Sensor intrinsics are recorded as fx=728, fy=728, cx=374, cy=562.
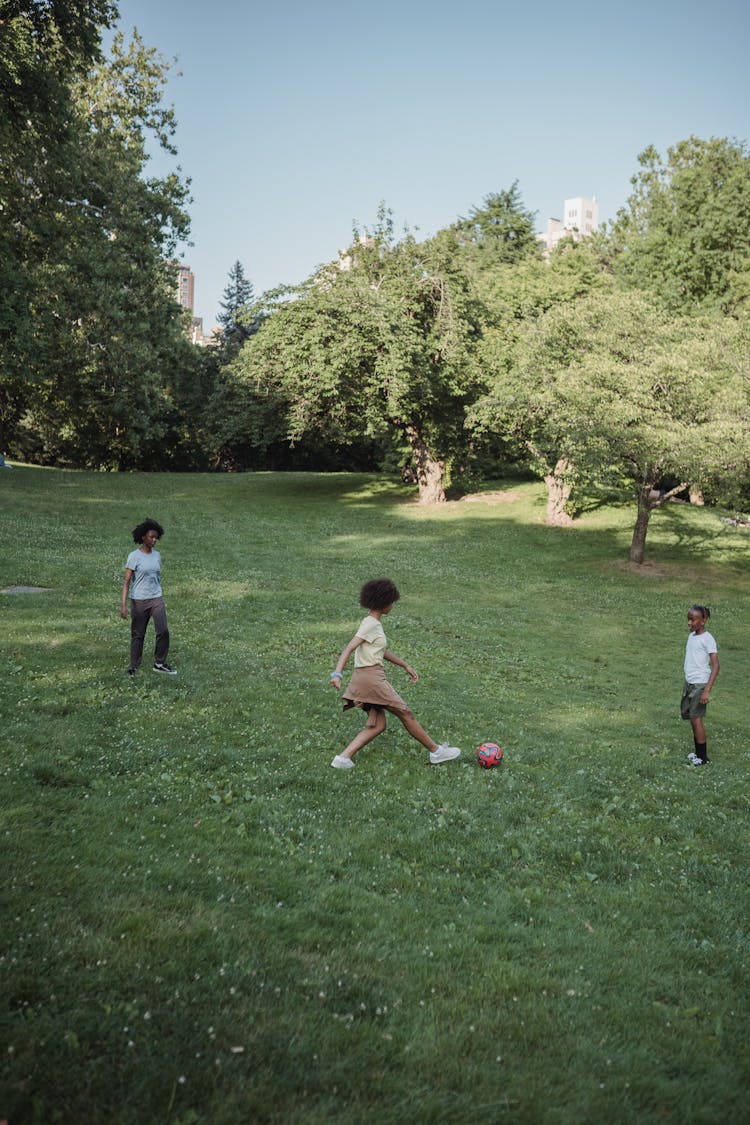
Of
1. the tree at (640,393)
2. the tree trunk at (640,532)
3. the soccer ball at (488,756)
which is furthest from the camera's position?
the tree trunk at (640,532)

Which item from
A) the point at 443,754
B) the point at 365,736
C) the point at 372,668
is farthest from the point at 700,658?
the point at 365,736

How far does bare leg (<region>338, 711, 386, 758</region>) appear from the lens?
10109 mm

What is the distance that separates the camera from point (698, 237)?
45750 millimetres

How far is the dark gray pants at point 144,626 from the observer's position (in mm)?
13062

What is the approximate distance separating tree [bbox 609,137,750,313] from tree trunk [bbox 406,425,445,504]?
55.1 feet

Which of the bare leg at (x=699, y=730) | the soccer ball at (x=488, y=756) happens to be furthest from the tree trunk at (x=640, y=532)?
the soccer ball at (x=488, y=756)

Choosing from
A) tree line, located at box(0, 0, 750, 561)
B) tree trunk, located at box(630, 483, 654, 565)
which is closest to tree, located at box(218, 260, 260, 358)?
tree line, located at box(0, 0, 750, 561)

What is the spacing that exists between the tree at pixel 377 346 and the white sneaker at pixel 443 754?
2672 centimetres

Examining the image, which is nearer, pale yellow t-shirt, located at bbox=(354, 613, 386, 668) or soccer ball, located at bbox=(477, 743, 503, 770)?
pale yellow t-shirt, located at bbox=(354, 613, 386, 668)

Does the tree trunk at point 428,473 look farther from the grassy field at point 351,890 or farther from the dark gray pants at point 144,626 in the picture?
the dark gray pants at point 144,626

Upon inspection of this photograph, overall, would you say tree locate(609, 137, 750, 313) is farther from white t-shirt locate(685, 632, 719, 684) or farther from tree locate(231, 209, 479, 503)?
white t-shirt locate(685, 632, 719, 684)

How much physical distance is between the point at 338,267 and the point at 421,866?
1452 inches

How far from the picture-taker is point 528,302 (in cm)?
4053

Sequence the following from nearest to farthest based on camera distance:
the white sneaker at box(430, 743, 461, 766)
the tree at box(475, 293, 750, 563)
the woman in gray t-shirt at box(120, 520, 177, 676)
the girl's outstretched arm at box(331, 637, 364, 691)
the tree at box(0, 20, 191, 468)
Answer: the girl's outstretched arm at box(331, 637, 364, 691), the white sneaker at box(430, 743, 461, 766), the woman in gray t-shirt at box(120, 520, 177, 676), the tree at box(475, 293, 750, 563), the tree at box(0, 20, 191, 468)
